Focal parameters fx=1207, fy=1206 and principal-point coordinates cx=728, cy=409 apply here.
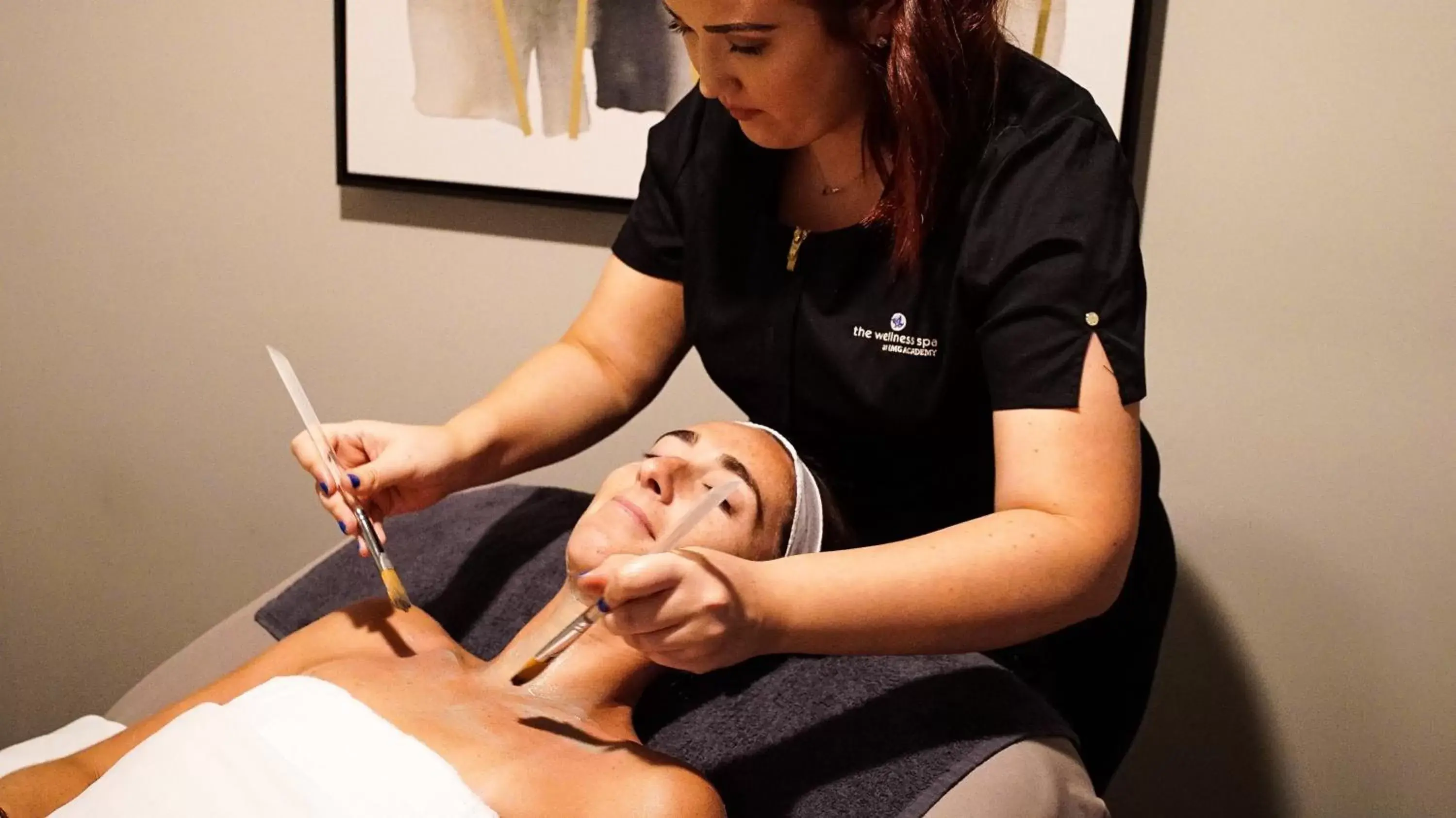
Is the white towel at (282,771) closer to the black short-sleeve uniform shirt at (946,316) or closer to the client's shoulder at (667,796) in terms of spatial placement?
the client's shoulder at (667,796)

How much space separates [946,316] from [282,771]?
2.17ft

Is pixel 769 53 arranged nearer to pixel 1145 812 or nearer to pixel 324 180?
pixel 324 180

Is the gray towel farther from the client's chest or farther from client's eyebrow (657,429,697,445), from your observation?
client's eyebrow (657,429,697,445)

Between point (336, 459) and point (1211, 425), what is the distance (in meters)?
1.04

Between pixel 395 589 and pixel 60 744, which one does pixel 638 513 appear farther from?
pixel 60 744

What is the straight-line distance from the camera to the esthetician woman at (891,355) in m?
0.90

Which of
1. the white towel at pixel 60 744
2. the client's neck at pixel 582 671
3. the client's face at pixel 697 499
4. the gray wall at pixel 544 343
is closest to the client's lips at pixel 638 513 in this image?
the client's face at pixel 697 499

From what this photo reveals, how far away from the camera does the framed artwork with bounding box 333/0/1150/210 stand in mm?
1595

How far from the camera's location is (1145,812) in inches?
65.2

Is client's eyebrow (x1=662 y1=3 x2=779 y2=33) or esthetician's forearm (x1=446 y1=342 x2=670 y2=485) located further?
esthetician's forearm (x1=446 y1=342 x2=670 y2=485)

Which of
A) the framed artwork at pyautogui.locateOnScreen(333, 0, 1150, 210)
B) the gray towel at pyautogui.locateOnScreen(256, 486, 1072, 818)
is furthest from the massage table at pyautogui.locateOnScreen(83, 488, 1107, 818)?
the framed artwork at pyautogui.locateOnScreen(333, 0, 1150, 210)

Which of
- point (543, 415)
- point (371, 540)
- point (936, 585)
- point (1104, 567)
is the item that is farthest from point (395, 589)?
point (1104, 567)

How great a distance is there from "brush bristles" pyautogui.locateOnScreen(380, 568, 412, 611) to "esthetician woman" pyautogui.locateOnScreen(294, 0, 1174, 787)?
85 mm

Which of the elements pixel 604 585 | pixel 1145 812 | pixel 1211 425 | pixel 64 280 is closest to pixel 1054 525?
pixel 604 585
